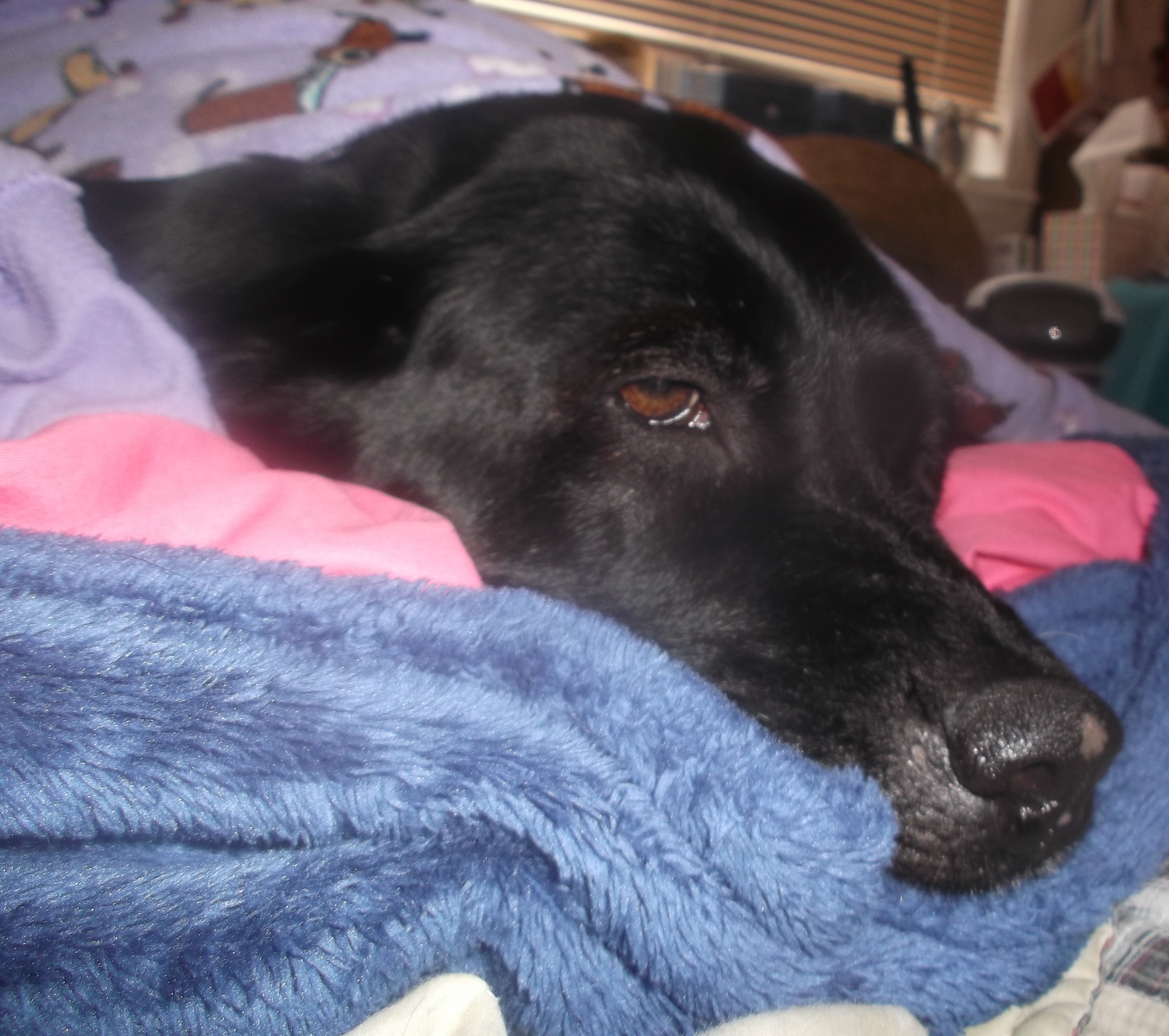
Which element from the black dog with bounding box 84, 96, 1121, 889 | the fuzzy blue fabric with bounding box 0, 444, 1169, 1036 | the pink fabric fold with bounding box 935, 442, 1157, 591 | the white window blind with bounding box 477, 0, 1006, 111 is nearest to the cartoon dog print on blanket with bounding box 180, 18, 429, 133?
the black dog with bounding box 84, 96, 1121, 889

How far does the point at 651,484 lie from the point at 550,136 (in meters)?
0.56

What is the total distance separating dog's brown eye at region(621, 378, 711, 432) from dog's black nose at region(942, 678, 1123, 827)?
1.49 feet

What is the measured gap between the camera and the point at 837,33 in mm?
4695

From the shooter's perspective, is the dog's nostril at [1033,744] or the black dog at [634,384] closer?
the dog's nostril at [1033,744]

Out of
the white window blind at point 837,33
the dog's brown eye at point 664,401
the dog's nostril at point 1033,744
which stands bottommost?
the white window blind at point 837,33

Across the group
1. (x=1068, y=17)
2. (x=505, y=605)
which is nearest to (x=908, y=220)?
(x=505, y=605)

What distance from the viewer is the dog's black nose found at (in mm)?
692

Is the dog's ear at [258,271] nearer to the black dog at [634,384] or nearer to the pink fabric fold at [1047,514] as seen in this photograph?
the black dog at [634,384]

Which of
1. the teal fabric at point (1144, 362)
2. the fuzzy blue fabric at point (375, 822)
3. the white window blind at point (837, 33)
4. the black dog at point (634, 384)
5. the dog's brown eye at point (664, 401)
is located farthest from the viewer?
the white window blind at point (837, 33)

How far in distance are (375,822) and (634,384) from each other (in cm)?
65

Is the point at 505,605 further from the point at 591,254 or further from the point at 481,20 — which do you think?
the point at 481,20

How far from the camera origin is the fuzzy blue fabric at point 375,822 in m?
0.43

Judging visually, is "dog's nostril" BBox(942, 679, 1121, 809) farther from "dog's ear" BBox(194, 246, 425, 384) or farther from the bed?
"dog's ear" BBox(194, 246, 425, 384)

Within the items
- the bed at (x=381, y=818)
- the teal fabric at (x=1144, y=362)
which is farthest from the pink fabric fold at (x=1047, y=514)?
the teal fabric at (x=1144, y=362)
